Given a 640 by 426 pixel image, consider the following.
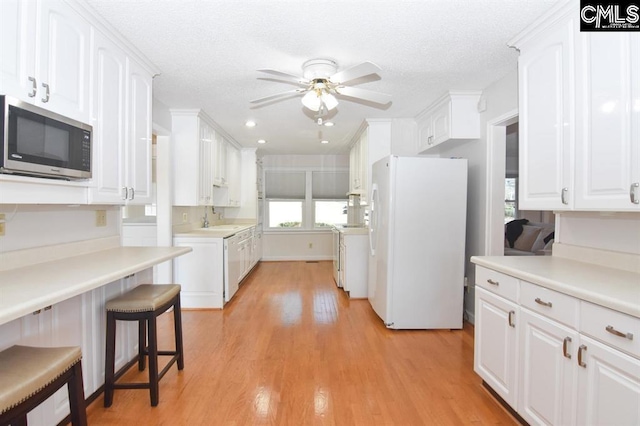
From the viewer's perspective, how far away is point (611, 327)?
128cm

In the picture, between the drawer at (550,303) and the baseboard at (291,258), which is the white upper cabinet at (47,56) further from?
the baseboard at (291,258)

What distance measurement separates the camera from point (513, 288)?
6.06 feet

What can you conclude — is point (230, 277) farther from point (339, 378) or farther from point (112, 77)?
point (112, 77)

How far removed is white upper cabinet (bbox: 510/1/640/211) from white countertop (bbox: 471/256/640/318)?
1.12ft

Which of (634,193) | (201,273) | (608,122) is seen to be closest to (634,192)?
(634,193)

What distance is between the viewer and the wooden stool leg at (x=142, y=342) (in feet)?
7.09

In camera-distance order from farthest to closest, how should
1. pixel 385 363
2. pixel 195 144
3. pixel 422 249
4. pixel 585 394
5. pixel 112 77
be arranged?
pixel 195 144 → pixel 422 249 → pixel 385 363 → pixel 112 77 → pixel 585 394

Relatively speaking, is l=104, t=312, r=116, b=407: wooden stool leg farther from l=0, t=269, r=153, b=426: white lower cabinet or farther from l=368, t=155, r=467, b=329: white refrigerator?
l=368, t=155, r=467, b=329: white refrigerator

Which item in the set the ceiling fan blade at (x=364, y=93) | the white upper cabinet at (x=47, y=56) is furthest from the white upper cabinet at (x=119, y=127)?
the ceiling fan blade at (x=364, y=93)

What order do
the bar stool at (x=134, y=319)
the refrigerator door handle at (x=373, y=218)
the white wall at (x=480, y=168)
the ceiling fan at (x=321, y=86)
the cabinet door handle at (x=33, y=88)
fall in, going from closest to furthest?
the cabinet door handle at (x=33, y=88) → the bar stool at (x=134, y=319) → the ceiling fan at (x=321, y=86) → the white wall at (x=480, y=168) → the refrigerator door handle at (x=373, y=218)

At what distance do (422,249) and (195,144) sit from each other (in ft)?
9.28

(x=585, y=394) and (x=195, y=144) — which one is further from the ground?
(x=195, y=144)

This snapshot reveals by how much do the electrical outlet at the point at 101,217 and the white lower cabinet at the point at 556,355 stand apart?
2.62 metres

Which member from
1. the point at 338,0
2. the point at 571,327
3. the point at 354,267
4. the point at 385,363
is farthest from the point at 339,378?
the point at 338,0
